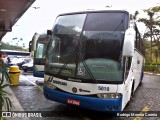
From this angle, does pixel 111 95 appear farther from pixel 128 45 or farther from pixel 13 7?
pixel 13 7

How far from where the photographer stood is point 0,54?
5484 millimetres

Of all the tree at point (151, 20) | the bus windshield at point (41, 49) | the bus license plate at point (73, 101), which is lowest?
the bus license plate at point (73, 101)

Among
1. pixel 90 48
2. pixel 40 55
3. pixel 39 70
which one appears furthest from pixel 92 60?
pixel 40 55

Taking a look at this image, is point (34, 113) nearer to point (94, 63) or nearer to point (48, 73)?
point (48, 73)

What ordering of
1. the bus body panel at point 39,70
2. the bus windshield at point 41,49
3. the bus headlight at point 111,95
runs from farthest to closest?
1. the bus windshield at point 41,49
2. the bus body panel at point 39,70
3. the bus headlight at point 111,95

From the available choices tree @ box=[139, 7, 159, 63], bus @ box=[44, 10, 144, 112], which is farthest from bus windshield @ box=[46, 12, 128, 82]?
tree @ box=[139, 7, 159, 63]

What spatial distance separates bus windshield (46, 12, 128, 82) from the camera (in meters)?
6.94

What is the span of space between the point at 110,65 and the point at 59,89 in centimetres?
157

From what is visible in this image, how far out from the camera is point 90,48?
7.21 meters

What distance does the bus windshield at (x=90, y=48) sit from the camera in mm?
6938

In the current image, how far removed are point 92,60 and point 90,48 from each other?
341 millimetres

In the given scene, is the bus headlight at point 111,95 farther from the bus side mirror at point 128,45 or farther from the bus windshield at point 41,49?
the bus windshield at point 41,49

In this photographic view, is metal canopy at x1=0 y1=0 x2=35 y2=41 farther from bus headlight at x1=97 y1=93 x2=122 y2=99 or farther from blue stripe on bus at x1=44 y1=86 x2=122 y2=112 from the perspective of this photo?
bus headlight at x1=97 y1=93 x2=122 y2=99

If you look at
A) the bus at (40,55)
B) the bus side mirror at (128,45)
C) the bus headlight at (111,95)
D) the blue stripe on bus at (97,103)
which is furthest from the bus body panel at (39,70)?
the bus side mirror at (128,45)
